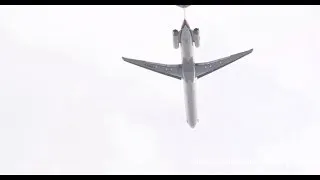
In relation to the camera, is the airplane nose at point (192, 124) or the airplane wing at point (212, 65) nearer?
the airplane wing at point (212, 65)

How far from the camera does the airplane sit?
6238 centimetres

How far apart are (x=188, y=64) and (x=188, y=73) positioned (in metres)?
1.76

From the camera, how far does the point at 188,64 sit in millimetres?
67188

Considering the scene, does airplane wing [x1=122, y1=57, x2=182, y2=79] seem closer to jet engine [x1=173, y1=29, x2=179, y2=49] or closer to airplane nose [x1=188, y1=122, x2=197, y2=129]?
jet engine [x1=173, y1=29, x2=179, y2=49]

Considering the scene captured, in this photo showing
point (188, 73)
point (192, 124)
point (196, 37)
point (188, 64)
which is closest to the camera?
point (196, 37)

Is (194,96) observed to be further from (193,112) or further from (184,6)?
(184,6)

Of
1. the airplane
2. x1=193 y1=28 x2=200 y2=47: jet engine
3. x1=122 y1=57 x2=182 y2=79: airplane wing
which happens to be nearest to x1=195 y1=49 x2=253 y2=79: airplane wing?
the airplane

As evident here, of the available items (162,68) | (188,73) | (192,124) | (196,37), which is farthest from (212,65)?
(192,124)

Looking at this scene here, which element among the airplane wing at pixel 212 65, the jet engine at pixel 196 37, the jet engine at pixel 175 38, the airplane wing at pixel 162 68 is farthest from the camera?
the airplane wing at pixel 212 65

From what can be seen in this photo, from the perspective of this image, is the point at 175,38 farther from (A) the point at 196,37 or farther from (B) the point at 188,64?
(B) the point at 188,64

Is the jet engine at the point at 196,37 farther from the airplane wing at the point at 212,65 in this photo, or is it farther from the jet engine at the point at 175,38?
the airplane wing at the point at 212,65

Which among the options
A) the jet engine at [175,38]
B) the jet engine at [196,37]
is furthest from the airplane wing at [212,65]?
the jet engine at [175,38]

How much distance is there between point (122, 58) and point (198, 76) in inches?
375

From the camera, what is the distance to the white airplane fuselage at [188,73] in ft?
203
